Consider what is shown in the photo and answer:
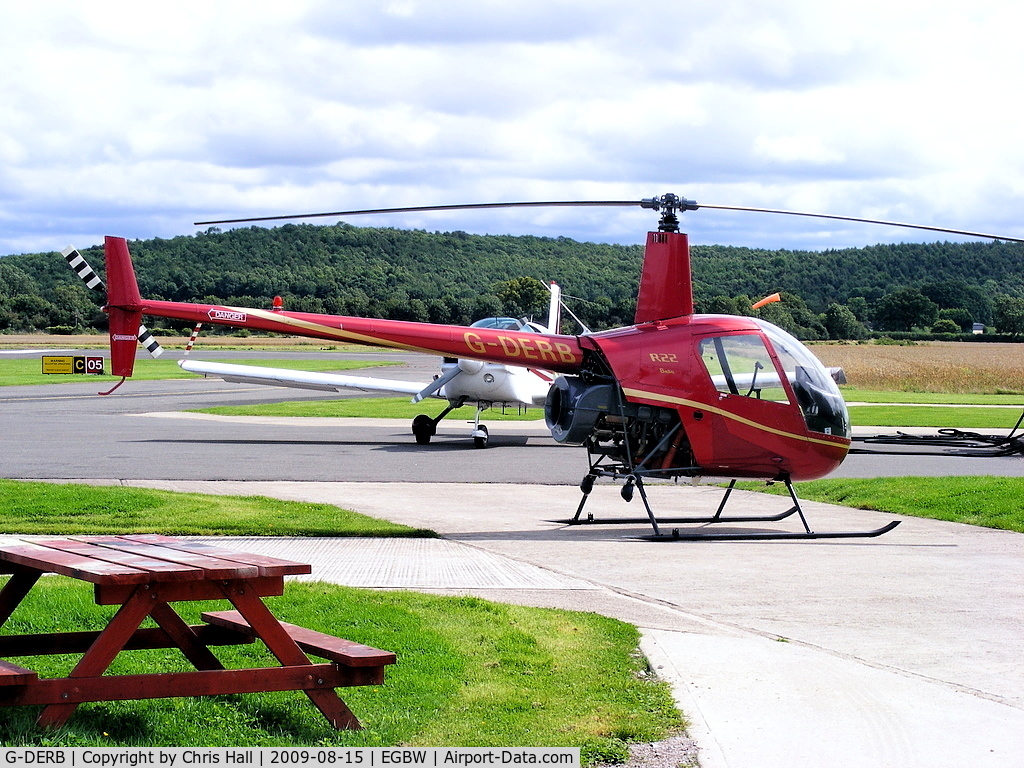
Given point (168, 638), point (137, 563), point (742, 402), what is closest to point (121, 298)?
point (742, 402)

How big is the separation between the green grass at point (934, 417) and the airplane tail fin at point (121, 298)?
17746 millimetres

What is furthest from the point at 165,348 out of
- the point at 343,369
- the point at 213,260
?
the point at 213,260

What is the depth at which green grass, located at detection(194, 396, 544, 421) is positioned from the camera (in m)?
31.1

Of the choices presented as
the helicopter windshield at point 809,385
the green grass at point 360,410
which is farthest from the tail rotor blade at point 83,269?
the green grass at point 360,410

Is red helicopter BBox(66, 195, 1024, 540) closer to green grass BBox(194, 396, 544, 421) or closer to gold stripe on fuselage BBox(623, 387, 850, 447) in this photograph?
gold stripe on fuselage BBox(623, 387, 850, 447)

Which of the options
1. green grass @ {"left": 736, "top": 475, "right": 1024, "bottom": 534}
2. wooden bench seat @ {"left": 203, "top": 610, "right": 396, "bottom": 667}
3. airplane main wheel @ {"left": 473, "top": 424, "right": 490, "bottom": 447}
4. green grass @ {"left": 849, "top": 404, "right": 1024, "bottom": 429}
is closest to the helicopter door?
green grass @ {"left": 736, "top": 475, "right": 1024, "bottom": 534}

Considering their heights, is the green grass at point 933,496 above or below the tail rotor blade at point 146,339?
below

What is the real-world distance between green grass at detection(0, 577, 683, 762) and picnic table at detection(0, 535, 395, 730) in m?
0.18

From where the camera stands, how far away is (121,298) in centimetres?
1377

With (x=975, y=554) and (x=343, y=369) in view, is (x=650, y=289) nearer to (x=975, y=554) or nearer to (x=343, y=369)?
(x=975, y=554)

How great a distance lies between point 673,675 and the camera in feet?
20.4

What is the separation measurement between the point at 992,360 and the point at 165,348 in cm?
5416

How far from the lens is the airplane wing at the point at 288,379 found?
85.4 ft

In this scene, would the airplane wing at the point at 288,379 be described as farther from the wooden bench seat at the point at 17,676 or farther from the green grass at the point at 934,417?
the wooden bench seat at the point at 17,676
